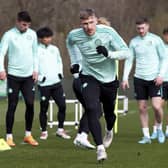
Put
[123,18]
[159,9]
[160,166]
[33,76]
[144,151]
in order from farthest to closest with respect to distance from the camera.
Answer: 1. [159,9]
2. [123,18]
3. [33,76]
4. [144,151]
5. [160,166]

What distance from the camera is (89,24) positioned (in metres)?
9.62

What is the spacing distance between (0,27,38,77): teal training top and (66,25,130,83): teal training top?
6.33 ft

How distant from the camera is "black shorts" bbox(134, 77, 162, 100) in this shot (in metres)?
12.5

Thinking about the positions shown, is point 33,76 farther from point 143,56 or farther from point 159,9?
point 159,9

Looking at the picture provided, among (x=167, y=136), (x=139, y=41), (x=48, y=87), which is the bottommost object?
(x=167, y=136)

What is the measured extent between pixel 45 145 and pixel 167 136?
2.99 metres

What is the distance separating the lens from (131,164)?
959cm

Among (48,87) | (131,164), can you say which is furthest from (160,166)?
(48,87)

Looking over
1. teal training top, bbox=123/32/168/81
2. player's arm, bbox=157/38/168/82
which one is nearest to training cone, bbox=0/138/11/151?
teal training top, bbox=123/32/168/81

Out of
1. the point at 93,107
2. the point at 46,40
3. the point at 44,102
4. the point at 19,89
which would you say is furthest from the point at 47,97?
the point at 93,107

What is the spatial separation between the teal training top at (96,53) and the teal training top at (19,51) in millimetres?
1930

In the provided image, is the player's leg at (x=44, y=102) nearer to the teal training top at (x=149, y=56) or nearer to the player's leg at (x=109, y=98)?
the teal training top at (x=149, y=56)

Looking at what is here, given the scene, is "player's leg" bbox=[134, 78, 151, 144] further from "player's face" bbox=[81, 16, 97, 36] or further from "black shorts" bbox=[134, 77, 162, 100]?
"player's face" bbox=[81, 16, 97, 36]

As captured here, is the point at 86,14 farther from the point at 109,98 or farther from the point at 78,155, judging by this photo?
the point at 78,155
